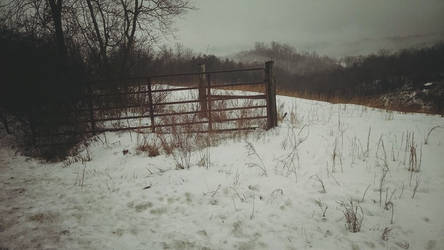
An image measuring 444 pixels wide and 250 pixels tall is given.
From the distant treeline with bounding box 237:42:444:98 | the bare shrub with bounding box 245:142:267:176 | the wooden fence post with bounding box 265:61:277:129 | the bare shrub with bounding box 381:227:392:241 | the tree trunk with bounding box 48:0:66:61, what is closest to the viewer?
the bare shrub with bounding box 381:227:392:241

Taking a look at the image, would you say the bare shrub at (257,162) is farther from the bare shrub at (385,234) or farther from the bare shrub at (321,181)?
the bare shrub at (385,234)

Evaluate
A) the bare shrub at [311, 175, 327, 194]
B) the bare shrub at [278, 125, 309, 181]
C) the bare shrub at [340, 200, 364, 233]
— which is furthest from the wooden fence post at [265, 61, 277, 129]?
the bare shrub at [340, 200, 364, 233]

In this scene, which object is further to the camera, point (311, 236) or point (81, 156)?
point (81, 156)

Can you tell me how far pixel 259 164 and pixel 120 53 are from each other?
339 inches

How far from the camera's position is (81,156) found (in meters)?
5.53

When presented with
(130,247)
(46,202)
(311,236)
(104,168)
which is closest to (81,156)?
(104,168)

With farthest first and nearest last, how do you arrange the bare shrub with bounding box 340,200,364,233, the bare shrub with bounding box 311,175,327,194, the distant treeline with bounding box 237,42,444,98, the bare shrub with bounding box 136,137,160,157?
1. the distant treeline with bounding box 237,42,444,98
2. the bare shrub with bounding box 136,137,160,157
3. the bare shrub with bounding box 311,175,327,194
4. the bare shrub with bounding box 340,200,364,233

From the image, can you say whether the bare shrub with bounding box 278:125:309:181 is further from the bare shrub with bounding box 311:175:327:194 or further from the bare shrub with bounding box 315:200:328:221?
the bare shrub with bounding box 315:200:328:221

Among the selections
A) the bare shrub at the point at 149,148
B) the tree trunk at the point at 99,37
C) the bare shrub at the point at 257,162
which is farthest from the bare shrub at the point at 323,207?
the tree trunk at the point at 99,37

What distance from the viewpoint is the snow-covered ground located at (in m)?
2.62

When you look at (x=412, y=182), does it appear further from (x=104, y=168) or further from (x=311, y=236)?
(x=104, y=168)

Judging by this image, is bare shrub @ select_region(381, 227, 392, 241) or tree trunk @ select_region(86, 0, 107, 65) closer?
bare shrub @ select_region(381, 227, 392, 241)

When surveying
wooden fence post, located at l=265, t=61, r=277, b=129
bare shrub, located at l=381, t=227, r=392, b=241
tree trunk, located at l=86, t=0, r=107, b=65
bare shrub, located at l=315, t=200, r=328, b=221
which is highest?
tree trunk, located at l=86, t=0, r=107, b=65

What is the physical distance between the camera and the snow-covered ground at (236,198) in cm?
262
